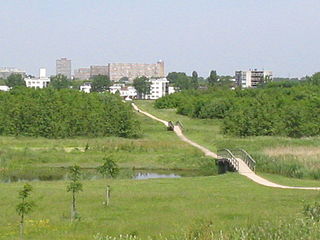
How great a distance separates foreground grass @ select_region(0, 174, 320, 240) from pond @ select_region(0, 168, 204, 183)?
7598 mm

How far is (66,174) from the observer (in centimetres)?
4631

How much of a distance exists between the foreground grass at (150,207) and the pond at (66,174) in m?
7.60

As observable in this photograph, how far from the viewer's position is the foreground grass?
70.0ft

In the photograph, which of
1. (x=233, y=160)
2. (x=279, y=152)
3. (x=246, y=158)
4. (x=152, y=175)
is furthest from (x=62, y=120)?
(x=279, y=152)

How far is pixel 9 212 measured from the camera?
2623 centimetres

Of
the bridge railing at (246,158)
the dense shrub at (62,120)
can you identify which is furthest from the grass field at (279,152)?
the dense shrub at (62,120)

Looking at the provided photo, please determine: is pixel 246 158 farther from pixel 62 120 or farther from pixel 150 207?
pixel 62 120

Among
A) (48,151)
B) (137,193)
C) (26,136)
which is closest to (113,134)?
(26,136)

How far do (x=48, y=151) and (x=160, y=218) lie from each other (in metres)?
34.3

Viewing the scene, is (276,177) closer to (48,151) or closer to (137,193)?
(137,193)

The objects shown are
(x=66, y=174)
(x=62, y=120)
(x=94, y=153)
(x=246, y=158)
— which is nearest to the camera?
(x=246, y=158)

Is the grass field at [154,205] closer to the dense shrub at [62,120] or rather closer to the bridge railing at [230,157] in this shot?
the bridge railing at [230,157]

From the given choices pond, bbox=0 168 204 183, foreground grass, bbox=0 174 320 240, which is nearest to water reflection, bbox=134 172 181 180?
pond, bbox=0 168 204 183

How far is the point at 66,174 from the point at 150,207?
20.5 metres
